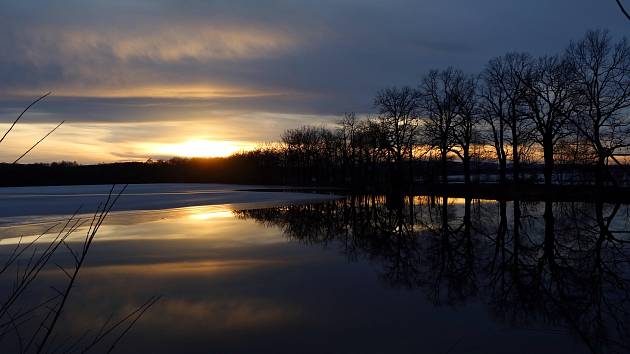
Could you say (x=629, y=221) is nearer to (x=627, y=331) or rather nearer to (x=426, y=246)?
(x=426, y=246)

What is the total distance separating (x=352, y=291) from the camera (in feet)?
32.3

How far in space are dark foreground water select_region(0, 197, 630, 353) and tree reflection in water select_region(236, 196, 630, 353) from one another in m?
0.05

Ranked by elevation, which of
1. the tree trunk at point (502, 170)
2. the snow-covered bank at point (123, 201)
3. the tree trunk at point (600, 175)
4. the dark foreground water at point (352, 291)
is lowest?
the dark foreground water at point (352, 291)

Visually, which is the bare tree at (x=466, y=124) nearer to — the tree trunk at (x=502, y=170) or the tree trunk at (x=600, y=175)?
the tree trunk at (x=502, y=170)

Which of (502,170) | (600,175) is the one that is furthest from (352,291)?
(502,170)

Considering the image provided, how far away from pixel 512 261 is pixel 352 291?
4.96m

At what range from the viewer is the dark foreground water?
23.0 ft

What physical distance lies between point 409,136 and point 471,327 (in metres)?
55.8

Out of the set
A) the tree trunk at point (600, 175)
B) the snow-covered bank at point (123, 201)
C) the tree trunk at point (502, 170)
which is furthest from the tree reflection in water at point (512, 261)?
the tree trunk at point (502, 170)

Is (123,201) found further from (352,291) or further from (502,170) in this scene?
(502,170)

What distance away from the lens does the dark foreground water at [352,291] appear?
7.00 meters

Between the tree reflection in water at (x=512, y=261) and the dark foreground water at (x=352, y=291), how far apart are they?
0.15 feet

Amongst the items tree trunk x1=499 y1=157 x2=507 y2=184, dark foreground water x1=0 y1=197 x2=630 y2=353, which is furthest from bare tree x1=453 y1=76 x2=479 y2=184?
dark foreground water x1=0 y1=197 x2=630 y2=353

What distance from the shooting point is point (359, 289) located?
10016 mm
